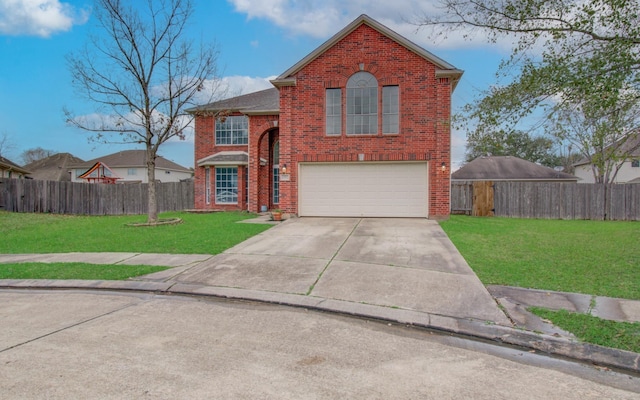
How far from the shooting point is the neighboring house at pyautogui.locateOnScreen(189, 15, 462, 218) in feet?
49.0

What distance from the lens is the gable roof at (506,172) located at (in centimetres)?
3153

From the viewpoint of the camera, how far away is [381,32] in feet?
49.6

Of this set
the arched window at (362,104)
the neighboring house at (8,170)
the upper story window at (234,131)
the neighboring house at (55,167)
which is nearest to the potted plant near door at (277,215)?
the arched window at (362,104)

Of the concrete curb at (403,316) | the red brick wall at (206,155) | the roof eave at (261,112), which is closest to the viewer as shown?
the concrete curb at (403,316)

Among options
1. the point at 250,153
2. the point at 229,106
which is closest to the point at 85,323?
the point at 250,153

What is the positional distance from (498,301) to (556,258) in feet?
12.4

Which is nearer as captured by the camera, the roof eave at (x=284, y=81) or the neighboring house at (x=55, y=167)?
the roof eave at (x=284, y=81)

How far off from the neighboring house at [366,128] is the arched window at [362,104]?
0.12 feet

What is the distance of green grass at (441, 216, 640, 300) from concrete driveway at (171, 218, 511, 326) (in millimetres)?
634

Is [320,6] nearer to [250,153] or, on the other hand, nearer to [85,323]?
[250,153]

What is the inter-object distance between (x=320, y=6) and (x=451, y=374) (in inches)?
438

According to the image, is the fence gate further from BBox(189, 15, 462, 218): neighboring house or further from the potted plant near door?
the potted plant near door

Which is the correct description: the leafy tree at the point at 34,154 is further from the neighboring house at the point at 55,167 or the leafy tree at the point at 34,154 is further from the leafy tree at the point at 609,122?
the leafy tree at the point at 609,122

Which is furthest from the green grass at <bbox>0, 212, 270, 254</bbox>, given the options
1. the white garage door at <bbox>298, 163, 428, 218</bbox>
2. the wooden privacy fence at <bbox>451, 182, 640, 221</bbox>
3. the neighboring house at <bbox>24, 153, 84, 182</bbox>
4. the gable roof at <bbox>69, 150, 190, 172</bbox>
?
the neighboring house at <bbox>24, 153, 84, 182</bbox>
